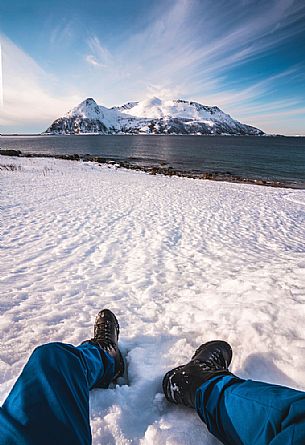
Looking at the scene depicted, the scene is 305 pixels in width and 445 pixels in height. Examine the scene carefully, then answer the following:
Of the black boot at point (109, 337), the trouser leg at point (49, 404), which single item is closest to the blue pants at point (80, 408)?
the trouser leg at point (49, 404)

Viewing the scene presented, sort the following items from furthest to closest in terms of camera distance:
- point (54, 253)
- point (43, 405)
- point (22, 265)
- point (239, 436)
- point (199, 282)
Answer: point (54, 253) < point (22, 265) < point (199, 282) < point (239, 436) < point (43, 405)

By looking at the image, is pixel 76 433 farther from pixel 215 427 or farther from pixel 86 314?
pixel 86 314

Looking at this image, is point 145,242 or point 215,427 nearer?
point 215,427

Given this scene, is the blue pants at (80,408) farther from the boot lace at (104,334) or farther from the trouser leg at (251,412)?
the boot lace at (104,334)

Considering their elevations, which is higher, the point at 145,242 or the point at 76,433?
the point at 76,433

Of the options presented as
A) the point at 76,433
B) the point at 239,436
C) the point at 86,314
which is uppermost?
the point at 76,433

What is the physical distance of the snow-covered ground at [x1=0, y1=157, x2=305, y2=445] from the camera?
227 centimetres

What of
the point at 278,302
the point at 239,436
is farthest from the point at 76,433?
the point at 278,302

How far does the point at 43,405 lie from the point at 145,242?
225 inches

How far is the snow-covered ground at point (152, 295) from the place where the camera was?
2.27m

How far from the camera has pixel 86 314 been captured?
12.3ft

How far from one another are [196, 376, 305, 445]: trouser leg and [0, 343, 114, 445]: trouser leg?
0.93m

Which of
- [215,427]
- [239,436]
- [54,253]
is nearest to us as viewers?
[239,436]

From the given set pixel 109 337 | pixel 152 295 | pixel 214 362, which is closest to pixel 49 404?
pixel 109 337
